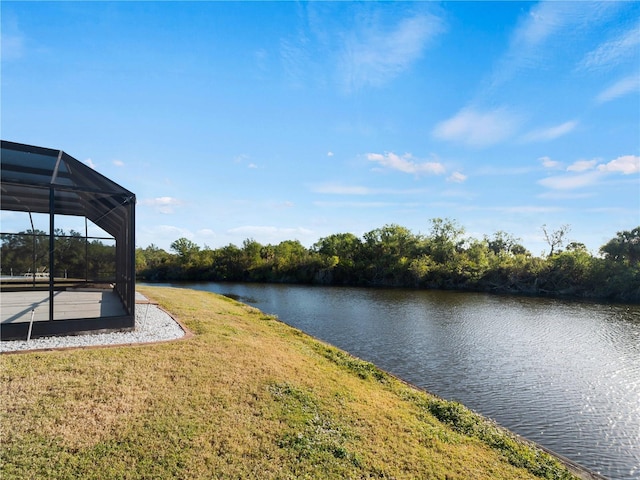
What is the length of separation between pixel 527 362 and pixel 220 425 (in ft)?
39.0

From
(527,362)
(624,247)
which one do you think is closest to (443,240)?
(624,247)

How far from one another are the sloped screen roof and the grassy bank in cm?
406

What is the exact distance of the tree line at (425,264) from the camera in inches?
1492

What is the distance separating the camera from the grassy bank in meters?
4.36

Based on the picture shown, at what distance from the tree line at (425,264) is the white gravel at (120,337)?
40852mm

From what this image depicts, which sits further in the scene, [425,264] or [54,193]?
[425,264]

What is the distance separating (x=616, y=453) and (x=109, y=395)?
960cm

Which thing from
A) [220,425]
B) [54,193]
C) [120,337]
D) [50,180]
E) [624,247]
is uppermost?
[50,180]

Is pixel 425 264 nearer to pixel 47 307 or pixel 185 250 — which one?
pixel 47 307

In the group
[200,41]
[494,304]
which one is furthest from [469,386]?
[494,304]

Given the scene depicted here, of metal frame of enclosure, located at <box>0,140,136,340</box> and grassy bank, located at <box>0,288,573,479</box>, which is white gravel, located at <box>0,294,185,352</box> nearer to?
metal frame of enclosure, located at <box>0,140,136,340</box>

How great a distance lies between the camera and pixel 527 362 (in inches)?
500

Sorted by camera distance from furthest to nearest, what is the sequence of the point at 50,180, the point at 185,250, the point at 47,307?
the point at 185,250 → the point at 47,307 → the point at 50,180

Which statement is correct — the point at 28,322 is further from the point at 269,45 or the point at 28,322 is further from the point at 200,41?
the point at 269,45
